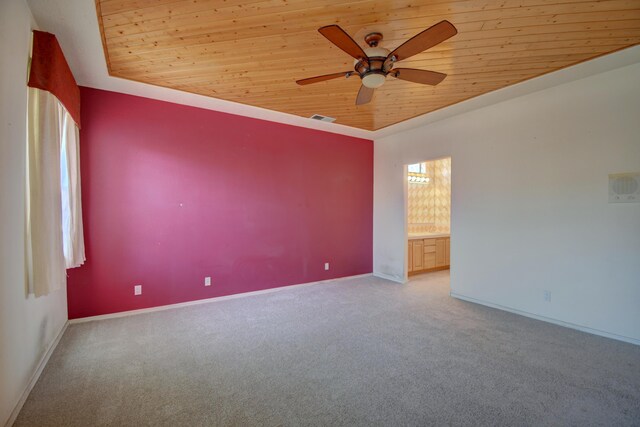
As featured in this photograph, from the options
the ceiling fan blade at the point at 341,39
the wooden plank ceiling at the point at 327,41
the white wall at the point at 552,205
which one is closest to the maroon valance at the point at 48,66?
the wooden plank ceiling at the point at 327,41

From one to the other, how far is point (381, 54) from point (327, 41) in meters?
0.50

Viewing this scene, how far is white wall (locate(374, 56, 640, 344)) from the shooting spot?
2818mm

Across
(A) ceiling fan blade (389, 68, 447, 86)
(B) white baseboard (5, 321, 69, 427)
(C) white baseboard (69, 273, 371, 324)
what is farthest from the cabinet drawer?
(B) white baseboard (5, 321, 69, 427)

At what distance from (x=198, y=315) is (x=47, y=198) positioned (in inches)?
79.6

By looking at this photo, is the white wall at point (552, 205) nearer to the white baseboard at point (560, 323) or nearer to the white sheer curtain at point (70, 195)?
the white baseboard at point (560, 323)

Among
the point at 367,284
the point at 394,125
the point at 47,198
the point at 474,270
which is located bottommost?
the point at 367,284

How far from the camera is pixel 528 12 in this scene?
82.9 inches

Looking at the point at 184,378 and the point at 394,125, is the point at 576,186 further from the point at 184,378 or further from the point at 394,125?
the point at 184,378

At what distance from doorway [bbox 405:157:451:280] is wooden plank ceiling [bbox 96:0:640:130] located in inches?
125

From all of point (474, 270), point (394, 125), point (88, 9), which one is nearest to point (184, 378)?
point (88, 9)

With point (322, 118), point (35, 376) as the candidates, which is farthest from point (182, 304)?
point (322, 118)

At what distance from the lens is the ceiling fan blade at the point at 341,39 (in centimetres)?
181

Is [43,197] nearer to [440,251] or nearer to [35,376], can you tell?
[35,376]

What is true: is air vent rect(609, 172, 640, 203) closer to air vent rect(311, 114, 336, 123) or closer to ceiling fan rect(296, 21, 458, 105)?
ceiling fan rect(296, 21, 458, 105)
